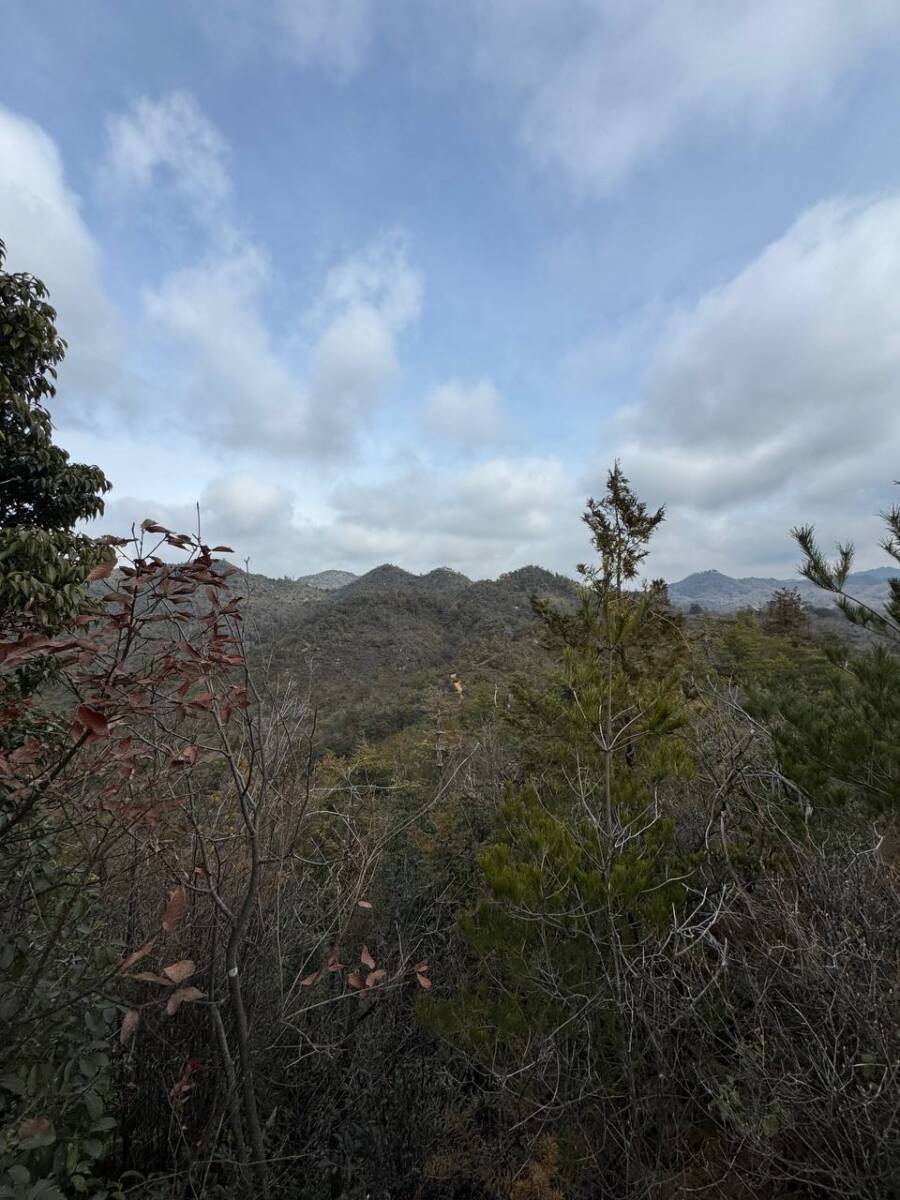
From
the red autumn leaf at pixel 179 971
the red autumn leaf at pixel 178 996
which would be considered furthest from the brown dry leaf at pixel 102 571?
the red autumn leaf at pixel 178 996

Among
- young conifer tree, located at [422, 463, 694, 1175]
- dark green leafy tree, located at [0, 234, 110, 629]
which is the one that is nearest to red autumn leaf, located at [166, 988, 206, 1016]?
young conifer tree, located at [422, 463, 694, 1175]

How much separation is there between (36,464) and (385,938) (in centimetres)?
546

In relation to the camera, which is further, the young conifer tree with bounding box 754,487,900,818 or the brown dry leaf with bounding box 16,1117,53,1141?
the young conifer tree with bounding box 754,487,900,818

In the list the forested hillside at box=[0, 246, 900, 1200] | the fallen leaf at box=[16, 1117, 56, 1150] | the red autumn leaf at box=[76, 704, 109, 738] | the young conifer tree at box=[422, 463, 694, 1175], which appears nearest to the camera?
the red autumn leaf at box=[76, 704, 109, 738]

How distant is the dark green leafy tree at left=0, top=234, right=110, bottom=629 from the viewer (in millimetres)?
4496

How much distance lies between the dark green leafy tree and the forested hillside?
1.2 inches

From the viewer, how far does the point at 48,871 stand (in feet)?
8.67

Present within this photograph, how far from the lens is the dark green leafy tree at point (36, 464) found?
4496mm

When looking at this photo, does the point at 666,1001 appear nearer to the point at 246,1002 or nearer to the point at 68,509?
the point at 246,1002

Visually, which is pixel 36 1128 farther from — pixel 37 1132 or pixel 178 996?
pixel 178 996

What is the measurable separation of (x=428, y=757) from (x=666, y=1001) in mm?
→ 11559

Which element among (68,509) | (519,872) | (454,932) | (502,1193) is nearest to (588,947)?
(519,872)

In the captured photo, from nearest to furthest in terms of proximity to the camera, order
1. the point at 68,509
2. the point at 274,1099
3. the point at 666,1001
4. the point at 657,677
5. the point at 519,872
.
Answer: the point at 666,1001 → the point at 274,1099 → the point at 519,872 → the point at 68,509 → the point at 657,677

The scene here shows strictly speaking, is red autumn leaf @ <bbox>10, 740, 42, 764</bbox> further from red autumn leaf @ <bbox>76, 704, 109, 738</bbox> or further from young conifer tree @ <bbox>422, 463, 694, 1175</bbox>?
young conifer tree @ <bbox>422, 463, 694, 1175</bbox>
